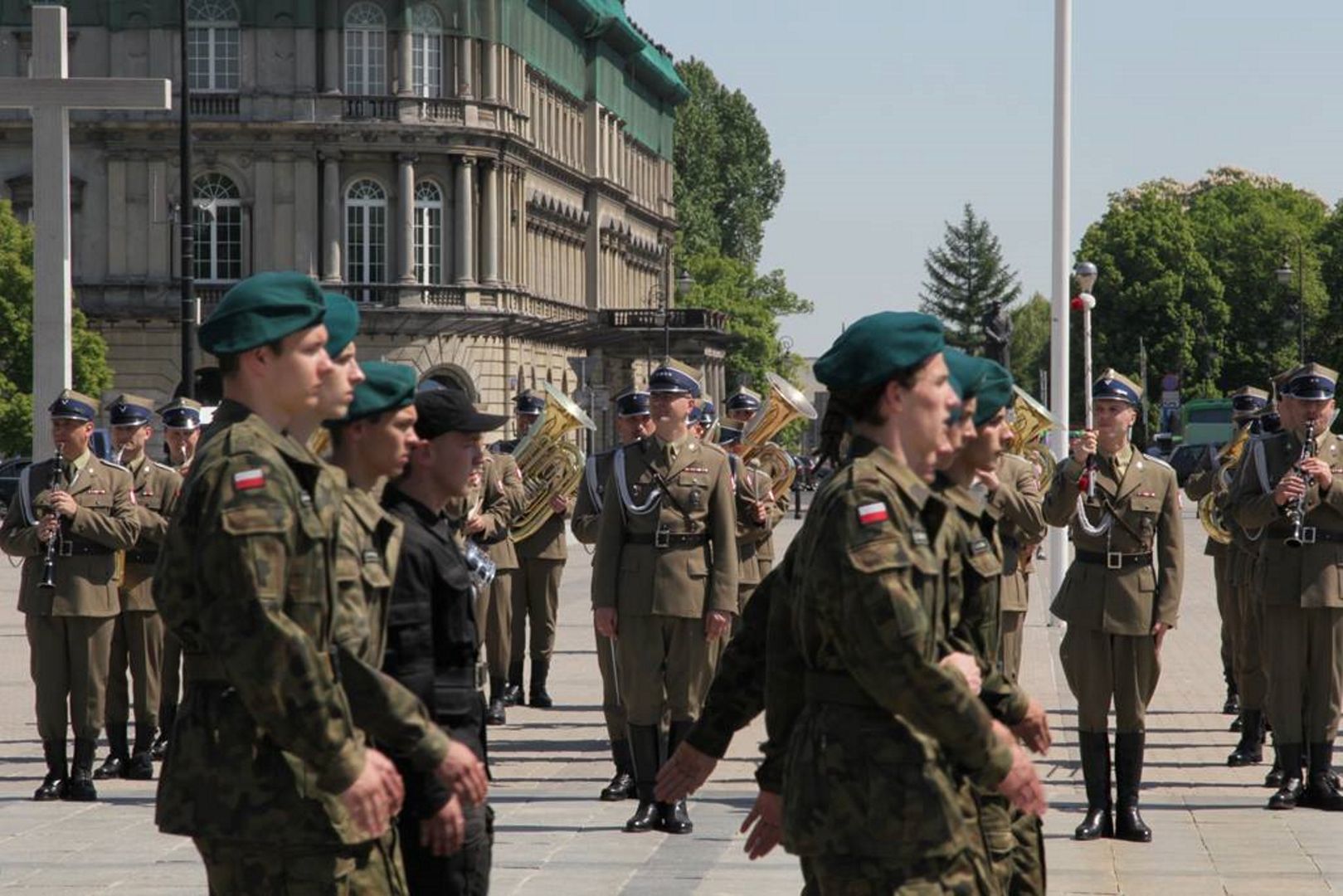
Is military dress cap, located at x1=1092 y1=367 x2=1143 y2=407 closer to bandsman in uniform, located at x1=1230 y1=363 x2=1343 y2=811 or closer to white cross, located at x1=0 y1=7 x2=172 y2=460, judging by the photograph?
bandsman in uniform, located at x1=1230 y1=363 x2=1343 y2=811

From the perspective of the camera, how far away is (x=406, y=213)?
72.2 m

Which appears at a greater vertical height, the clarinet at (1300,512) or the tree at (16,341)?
the tree at (16,341)

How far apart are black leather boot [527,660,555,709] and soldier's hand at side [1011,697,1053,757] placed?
11877mm

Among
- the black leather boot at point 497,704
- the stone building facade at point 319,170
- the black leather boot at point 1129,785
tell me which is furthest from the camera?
the stone building facade at point 319,170

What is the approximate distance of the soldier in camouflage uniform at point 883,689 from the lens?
17.8ft

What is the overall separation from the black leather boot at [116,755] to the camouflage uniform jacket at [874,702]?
9.11m

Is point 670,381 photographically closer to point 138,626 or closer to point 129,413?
point 129,413

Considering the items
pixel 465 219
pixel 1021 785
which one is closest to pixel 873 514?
pixel 1021 785

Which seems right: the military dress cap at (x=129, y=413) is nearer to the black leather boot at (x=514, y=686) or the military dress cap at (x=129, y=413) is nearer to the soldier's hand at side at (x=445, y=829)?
the black leather boot at (x=514, y=686)

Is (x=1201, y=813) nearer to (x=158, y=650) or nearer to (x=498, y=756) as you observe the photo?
(x=498, y=756)

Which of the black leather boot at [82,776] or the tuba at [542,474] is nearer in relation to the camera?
the black leather boot at [82,776]

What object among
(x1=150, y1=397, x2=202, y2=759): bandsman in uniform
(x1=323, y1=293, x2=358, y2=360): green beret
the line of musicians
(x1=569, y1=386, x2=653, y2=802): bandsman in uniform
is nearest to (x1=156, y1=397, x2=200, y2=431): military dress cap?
(x1=150, y1=397, x2=202, y2=759): bandsman in uniform

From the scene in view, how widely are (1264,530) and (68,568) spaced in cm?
614

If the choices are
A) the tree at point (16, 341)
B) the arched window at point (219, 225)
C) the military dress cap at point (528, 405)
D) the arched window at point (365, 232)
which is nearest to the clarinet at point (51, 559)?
the military dress cap at point (528, 405)
